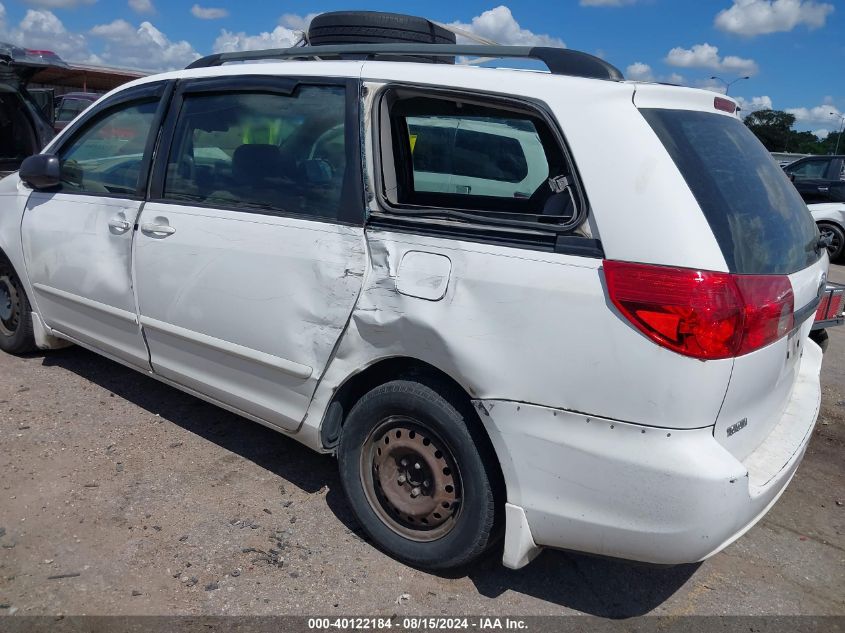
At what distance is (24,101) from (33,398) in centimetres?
549

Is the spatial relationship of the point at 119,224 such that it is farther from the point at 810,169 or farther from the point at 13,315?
the point at 810,169

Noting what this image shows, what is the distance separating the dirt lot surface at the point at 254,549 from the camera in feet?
8.83

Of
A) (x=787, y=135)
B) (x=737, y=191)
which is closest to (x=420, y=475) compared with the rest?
(x=737, y=191)

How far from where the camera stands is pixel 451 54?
3.02 metres

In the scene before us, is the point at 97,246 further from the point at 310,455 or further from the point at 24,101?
the point at 24,101

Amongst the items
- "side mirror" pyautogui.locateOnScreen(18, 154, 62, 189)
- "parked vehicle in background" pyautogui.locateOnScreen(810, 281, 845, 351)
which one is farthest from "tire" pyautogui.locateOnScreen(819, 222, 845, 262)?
"side mirror" pyautogui.locateOnScreen(18, 154, 62, 189)

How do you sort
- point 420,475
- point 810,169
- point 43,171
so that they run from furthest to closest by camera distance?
point 810,169
point 43,171
point 420,475

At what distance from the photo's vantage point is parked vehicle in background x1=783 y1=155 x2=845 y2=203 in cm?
1247

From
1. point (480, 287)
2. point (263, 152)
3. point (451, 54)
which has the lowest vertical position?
point (480, 287)

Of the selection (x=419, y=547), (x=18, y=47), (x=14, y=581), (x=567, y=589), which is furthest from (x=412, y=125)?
(x=18, y=47)

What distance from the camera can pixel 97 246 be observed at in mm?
3852

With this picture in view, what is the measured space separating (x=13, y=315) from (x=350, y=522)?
304cm

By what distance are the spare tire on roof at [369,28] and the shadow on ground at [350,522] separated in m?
2.33

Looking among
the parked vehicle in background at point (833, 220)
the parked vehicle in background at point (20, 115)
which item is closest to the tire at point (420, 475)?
the parked vehicle in background at point (20, 115)
